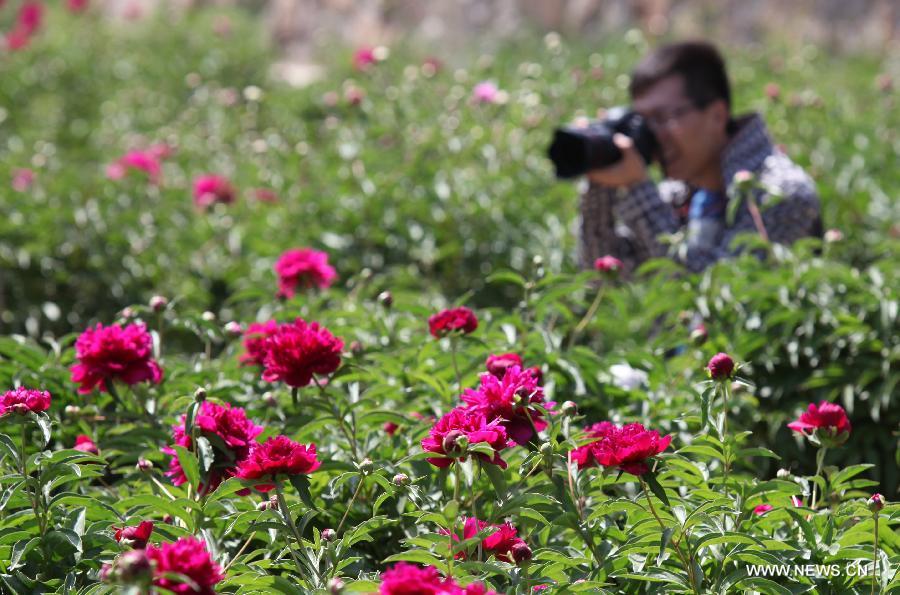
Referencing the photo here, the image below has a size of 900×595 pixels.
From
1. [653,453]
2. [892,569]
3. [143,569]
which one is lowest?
[892,569]

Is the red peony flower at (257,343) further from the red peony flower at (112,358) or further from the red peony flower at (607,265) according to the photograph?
the red peony flower at (607,265)

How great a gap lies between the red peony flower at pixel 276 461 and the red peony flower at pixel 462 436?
16 cm

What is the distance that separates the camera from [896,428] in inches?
95.3

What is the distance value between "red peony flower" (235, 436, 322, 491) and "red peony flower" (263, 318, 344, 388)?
29 centimetres

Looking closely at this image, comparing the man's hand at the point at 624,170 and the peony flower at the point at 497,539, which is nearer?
the peony flower at the point at 497,539

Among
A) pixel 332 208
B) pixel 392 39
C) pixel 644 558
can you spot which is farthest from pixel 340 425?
pixel 392 39

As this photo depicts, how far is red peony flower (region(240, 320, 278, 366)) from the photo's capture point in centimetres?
188

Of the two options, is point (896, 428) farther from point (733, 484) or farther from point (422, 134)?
point (422, 134)

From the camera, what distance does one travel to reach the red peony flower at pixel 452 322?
1.76 meters

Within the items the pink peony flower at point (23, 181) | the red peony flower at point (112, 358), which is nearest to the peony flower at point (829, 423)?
the red peony flower at point (112, 358)

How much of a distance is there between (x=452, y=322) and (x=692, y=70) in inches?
57.6

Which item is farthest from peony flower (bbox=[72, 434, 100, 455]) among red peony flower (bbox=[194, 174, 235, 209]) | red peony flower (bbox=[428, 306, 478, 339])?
red peony flower (bbox=[194, 174, 235, 209])

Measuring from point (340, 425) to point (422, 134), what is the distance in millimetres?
2385

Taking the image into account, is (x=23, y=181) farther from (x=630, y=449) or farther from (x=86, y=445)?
(x=630, y=449)
